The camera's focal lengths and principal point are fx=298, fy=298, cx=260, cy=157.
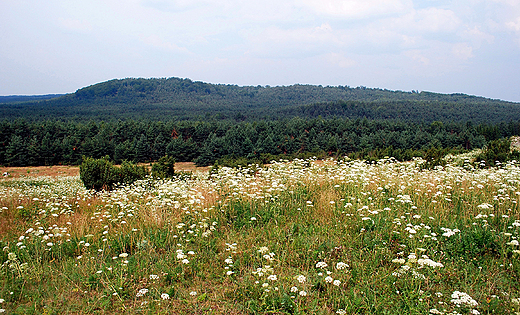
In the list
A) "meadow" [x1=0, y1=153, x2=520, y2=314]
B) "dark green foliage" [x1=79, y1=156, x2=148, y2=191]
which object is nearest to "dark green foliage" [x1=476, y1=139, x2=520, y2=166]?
"meadow" [x1=0, y1=153, x2=520, y2=314]

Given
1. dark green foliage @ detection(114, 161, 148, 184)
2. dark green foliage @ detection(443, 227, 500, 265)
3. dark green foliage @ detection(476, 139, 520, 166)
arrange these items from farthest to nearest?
1. dark green foliage @ detection(114, 161, 148, 184)
2. dark green foliage @ detection(476, 139, 520, 166)
3. dark green foliage @ detection(443, 227, 500, 265)

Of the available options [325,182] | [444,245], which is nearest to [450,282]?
[444,245]

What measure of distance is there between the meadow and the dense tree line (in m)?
55.9

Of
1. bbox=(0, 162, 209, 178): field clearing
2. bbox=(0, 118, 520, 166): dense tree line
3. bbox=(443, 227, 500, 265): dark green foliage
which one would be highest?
bbox=(443, 227, 500, 265): dark green foliage

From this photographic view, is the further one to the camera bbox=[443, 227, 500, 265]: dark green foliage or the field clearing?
the field clearing

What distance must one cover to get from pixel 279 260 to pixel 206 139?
246ft

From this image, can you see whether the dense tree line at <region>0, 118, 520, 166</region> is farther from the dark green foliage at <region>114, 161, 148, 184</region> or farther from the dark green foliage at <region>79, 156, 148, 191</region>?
the dark green foliage at <region>79, 156, 148, 191</region>

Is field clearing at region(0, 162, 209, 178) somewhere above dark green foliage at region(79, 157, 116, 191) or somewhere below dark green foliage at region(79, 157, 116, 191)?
below

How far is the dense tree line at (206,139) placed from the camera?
6412cm

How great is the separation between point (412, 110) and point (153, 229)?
463 ft

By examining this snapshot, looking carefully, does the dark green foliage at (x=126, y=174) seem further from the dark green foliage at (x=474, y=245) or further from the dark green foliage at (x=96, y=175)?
the dark green foliage at (x=474, y=245)

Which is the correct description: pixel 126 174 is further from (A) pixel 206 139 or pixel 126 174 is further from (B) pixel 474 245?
(A) pixel 206 139

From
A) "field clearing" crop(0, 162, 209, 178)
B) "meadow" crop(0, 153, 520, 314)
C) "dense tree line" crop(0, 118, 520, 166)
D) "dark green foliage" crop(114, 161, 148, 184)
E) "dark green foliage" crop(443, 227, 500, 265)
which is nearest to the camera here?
"meadow" crop(0, 153, 520, 314)

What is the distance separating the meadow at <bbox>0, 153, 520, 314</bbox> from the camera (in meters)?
3.29
